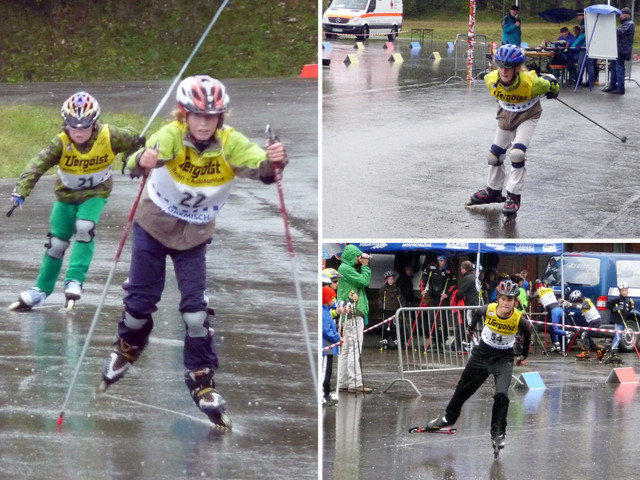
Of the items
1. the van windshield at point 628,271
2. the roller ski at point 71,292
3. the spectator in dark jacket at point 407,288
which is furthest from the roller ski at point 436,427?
the van windshield at point 628,271

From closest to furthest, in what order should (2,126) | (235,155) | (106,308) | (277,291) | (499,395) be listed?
(235,155)
(499,395)
(106,308)
(277,291)
(2,126)

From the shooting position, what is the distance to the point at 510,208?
35.2 ft

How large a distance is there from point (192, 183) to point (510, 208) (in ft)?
15.4

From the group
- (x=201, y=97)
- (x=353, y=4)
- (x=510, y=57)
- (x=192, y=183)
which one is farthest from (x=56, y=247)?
(x=353, y=4)

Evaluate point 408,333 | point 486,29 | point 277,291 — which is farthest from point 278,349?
point 486,29

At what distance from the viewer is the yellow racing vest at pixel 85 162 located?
8789 millimetres

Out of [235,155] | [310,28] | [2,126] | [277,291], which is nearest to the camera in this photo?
[235,155]

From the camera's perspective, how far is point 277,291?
1044cm

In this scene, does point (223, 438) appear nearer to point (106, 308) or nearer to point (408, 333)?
point (106, 308)

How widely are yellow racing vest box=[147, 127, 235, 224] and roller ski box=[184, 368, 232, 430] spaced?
0.99 m

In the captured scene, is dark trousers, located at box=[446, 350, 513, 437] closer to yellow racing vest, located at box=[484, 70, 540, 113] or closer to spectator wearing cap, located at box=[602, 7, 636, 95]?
yellow racing vest, located at box=[484, 70, 540, 113]

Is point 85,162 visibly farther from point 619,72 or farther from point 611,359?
point 619,72

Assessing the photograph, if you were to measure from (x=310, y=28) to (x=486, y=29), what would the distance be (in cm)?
745

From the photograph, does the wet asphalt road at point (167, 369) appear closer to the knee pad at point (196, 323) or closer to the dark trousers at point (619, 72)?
the knee pad at point (196, 323)
